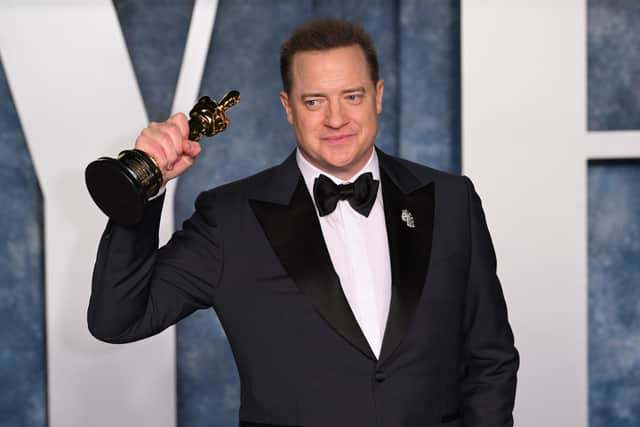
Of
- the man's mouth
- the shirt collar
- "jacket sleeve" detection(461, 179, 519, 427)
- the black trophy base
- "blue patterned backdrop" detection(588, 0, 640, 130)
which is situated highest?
"blue patterned backdrop" detection(588, 0, 640, 130)

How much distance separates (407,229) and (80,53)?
1.54 m

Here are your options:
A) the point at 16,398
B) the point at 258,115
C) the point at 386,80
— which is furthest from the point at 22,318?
the point at 386,80

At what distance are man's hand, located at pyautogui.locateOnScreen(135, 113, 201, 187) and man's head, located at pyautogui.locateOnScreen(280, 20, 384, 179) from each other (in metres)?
0.29

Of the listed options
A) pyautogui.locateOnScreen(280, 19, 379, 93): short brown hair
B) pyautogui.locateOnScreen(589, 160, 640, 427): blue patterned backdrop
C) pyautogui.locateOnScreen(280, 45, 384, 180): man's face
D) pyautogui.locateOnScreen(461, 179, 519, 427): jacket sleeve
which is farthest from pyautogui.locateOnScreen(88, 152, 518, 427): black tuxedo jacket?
pyautogui.locateOnScreen(589, 160, 640, 427): blue patterned backdrop

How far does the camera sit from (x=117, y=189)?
1519mm

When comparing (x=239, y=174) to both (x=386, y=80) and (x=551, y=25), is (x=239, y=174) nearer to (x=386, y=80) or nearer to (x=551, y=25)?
(x=386, y=80)

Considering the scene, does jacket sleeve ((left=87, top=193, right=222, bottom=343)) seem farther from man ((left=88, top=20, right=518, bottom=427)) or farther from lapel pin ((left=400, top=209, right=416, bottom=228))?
lapel pin ((left=400, top=209, right=416, bottom=228))

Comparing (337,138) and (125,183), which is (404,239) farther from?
(125,183)

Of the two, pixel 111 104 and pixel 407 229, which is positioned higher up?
pixel 111 104

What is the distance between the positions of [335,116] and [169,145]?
36 centimetres

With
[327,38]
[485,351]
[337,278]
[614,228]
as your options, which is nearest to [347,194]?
[337,278]

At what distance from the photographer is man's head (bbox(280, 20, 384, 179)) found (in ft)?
5.88

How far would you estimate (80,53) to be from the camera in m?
2.90

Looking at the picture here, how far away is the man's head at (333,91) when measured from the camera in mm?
1791
